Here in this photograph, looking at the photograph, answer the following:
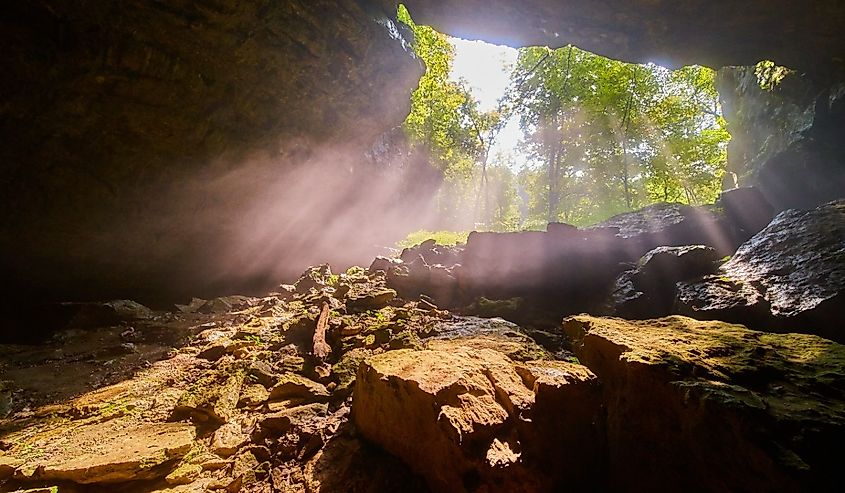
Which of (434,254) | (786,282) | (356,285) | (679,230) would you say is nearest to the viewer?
(786,282)

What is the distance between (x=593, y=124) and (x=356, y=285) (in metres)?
25.7

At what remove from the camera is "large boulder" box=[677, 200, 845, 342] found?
16.5ft

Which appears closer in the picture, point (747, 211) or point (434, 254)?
point (747, 211)

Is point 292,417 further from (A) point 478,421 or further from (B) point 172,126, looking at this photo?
(B) point 172,126

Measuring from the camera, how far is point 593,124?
2725cm

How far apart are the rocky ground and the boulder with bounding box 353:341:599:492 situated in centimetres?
1

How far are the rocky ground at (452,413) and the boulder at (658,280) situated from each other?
5.36 feet

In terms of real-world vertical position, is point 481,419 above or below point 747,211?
below

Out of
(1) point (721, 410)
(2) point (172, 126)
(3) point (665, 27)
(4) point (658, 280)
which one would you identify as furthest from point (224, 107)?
(3) point (665, 27)

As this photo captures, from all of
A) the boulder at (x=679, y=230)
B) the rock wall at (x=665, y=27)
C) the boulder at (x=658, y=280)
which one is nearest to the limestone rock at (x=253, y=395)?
the boulder at (x=658, y=280)

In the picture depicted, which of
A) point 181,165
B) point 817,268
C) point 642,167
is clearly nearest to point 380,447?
point 817,268

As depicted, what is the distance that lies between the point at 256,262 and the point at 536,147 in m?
26.2

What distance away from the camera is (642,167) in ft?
89.8

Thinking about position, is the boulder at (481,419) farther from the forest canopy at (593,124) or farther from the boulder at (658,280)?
the forest canopy at (593,124)
